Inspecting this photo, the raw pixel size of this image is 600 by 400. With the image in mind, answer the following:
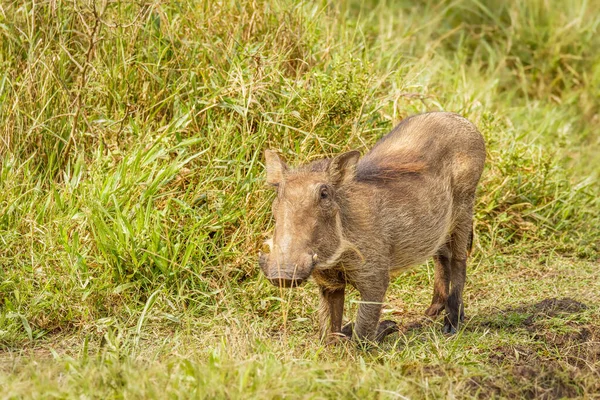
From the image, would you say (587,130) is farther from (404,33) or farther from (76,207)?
(76,207)

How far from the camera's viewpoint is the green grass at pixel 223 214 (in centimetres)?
371

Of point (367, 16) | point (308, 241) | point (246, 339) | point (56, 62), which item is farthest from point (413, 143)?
point (367, 16)

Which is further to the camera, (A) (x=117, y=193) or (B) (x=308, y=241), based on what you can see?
(A) (x=117, y=193)

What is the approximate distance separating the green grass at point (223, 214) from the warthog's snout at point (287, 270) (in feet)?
0.95

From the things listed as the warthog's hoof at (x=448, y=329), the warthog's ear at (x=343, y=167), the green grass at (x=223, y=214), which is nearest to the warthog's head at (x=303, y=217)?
the warthog's ear at (x=343, y=167)

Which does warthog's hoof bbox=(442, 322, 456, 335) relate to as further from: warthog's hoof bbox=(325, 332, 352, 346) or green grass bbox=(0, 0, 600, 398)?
warthog's hoof bbox=(325, 332, 352, 346)

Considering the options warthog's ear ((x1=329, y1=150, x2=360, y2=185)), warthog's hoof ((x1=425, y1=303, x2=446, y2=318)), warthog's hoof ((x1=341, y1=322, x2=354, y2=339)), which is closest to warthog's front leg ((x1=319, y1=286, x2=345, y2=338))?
warthog's hoof ((x1=341, y1=322, x2=354, y2=339))

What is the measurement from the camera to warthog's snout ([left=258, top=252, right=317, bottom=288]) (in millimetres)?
3707

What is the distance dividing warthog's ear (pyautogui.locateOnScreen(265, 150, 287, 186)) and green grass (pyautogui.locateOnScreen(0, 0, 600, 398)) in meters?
0.60

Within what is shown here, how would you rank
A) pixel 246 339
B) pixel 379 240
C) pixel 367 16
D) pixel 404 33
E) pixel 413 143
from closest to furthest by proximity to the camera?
1. pixel 246 339
2. pixel 379 240
3. pixel 413 143
4. pixel 404 33
5. pixel 367 16

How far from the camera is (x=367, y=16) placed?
304 inches

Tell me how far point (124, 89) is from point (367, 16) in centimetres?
285

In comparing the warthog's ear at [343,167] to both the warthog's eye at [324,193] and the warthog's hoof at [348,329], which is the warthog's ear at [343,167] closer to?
the warthog's eye at [324,193]

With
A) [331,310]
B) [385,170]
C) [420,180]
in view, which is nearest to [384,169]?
[385,170]
